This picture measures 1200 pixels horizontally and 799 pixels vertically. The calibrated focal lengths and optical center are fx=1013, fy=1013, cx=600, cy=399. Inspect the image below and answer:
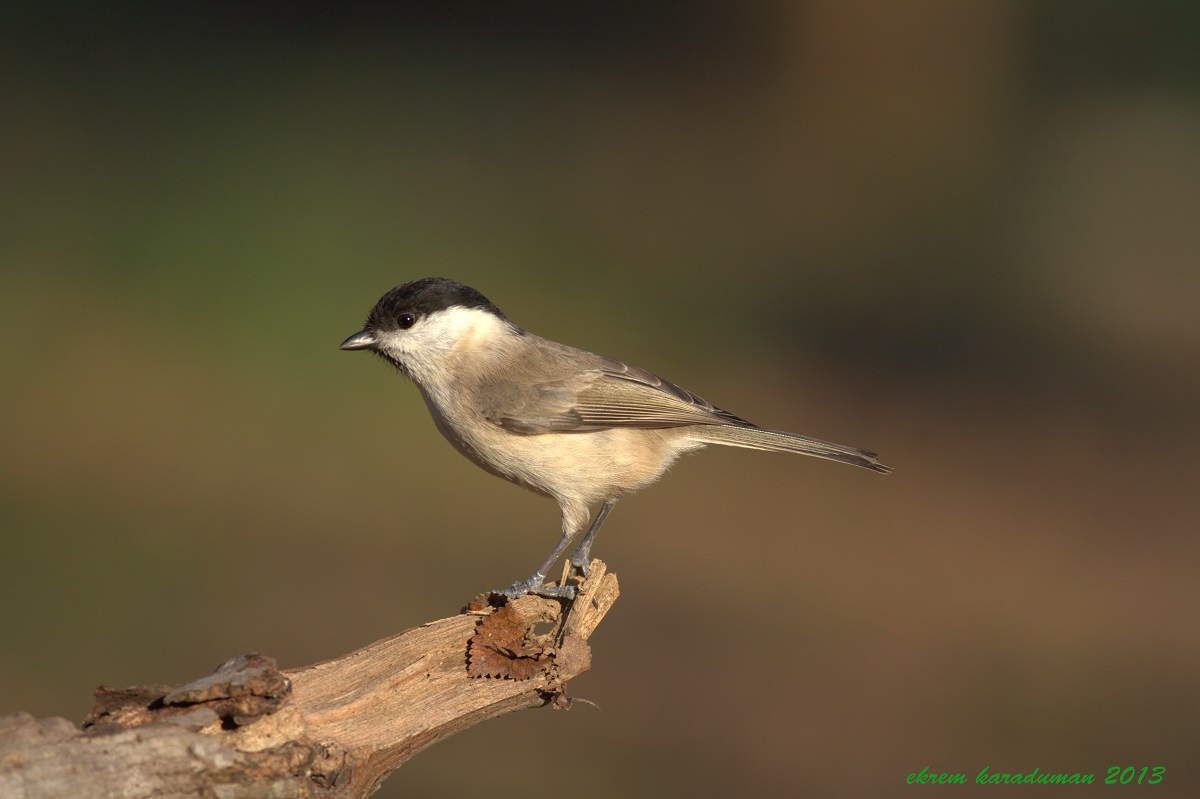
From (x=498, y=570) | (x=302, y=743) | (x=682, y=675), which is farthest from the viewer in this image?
(x=498, y=570)

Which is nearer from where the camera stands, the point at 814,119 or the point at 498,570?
the point at 498,570

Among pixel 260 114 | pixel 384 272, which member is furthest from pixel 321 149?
pixel 384 272

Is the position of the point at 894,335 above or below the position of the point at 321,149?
below

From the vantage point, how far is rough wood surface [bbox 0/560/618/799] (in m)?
2.14

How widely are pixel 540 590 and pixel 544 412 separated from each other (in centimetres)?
64

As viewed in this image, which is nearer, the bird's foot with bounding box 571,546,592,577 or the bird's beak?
the bird's foot with bounding box 571,546,592,577

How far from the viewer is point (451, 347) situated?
379 cm

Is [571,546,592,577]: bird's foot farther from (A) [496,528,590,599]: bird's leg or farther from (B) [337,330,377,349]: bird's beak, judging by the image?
(B) [337,330,377,349]: bird's beak

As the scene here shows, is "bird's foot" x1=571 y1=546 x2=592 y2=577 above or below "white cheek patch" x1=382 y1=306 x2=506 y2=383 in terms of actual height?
below

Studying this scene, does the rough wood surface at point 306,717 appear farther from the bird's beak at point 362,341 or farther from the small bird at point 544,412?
the bird's beak at point 362,341

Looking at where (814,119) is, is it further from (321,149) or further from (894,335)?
(321,149)

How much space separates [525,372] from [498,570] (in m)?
3.11

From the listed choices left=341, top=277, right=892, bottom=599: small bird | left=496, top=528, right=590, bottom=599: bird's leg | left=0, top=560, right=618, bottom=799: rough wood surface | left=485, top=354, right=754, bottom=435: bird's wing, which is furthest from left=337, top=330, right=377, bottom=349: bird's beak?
left=0, top=560, right=618, bottom=799: rough wood surface

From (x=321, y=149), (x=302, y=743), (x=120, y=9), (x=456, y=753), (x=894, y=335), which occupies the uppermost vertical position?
(x=120, y=9)
